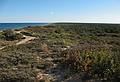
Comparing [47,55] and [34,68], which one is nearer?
[34,68]

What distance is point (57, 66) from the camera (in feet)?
37.8

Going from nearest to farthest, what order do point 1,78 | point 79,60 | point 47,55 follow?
point 1,78 < point 79,60 < point 47,55

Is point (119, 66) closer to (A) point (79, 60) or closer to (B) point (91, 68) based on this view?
(B) point (91, 68)

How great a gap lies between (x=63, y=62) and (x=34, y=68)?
1.66m

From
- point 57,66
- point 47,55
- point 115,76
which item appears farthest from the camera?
point 47,55

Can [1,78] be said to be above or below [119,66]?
below

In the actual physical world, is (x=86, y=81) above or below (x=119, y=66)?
below

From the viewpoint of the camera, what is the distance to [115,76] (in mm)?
8672

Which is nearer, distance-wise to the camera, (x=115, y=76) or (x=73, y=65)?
(x=115, y=76)

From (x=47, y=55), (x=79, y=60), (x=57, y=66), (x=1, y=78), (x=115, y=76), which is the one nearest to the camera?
(x=115, y=76)

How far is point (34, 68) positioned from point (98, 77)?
321 cm

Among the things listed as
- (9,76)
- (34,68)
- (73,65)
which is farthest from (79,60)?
(9,76)

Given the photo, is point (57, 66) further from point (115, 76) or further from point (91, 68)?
point (115, 76)

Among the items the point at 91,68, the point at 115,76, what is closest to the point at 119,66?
the point at 115,76
